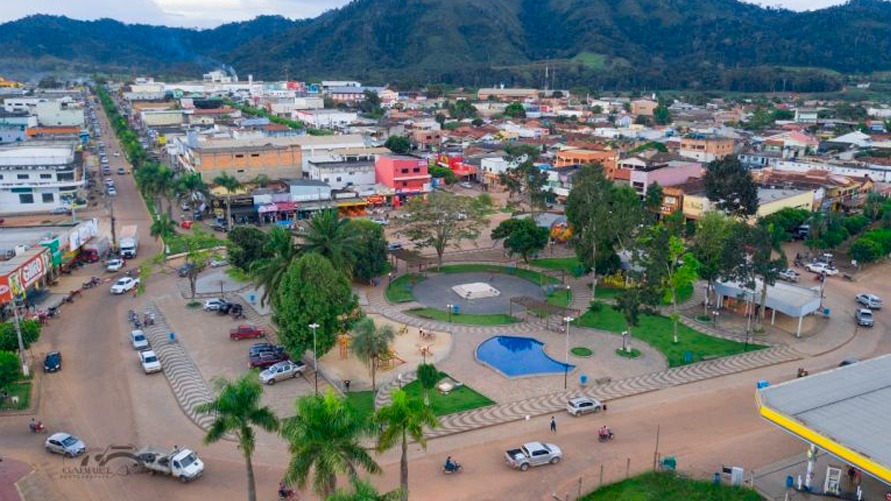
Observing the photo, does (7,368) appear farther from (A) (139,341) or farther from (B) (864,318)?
(B) (864,318)

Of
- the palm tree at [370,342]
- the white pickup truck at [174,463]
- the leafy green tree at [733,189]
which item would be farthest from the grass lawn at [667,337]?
the white pickup truck at [174,463]

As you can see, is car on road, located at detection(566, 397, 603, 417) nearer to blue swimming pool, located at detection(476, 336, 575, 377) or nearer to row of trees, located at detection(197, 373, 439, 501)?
blue swimming pool, located at detection(476, 336, 575, 377)

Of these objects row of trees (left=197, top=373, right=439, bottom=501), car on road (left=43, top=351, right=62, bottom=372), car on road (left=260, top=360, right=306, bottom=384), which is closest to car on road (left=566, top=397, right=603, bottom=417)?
row of trees (left=197, top=373, right=439, bottom=501)

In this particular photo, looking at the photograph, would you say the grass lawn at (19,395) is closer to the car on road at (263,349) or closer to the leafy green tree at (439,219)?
the car on road at (263,349)

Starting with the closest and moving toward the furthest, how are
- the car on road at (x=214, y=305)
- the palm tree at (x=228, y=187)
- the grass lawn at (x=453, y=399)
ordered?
1. the grass lawn at (x=453, y=399)
2. the car on road at (x=214, y=305)
3. the palm tree at (x=228, y=187)

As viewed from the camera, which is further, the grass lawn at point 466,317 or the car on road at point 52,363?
the grass lawn at point 466,317

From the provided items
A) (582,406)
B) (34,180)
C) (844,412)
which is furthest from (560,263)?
(34,180)

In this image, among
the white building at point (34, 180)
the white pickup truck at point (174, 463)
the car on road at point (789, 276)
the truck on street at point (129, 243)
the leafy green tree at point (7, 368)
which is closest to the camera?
the white pickup truck at point (174, 463)
